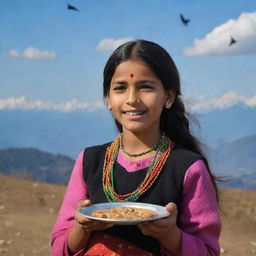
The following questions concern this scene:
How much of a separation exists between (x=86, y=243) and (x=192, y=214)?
1.90 feet

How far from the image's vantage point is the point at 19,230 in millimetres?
8156

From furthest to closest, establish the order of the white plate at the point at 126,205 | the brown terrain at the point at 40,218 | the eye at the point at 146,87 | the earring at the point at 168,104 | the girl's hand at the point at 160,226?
the brown terrain at the point at 40,218
the earring at the point at 168,104
the eye at the point at 146,87
the girl's hand at the point at 160,226
the white plate at the point at 126,205

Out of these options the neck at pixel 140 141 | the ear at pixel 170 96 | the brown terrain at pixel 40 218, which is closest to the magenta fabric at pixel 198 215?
the neck at pixel 140 141

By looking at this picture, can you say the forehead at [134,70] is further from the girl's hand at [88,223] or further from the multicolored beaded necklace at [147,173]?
the girl's hand at [88,223]

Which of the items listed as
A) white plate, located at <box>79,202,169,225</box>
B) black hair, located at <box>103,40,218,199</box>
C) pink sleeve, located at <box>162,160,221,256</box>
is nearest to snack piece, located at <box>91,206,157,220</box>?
white plate, located at <box>79,202,169,225</box>

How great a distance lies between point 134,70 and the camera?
105 inches

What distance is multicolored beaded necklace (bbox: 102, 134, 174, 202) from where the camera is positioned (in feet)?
8.71

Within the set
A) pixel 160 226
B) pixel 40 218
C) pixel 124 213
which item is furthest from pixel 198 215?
pixel 40 218

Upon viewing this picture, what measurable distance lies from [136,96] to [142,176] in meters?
0.42

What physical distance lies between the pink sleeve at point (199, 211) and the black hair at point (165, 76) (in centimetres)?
19

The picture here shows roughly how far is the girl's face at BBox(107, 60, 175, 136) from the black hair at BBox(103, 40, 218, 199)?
0.04 metres

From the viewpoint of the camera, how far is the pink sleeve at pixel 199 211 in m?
2.59

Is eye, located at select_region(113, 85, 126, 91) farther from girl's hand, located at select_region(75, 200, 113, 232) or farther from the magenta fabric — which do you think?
girl's hand, located at select_region(75, 200, 113, 232)

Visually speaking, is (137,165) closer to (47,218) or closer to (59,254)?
(59,254)
